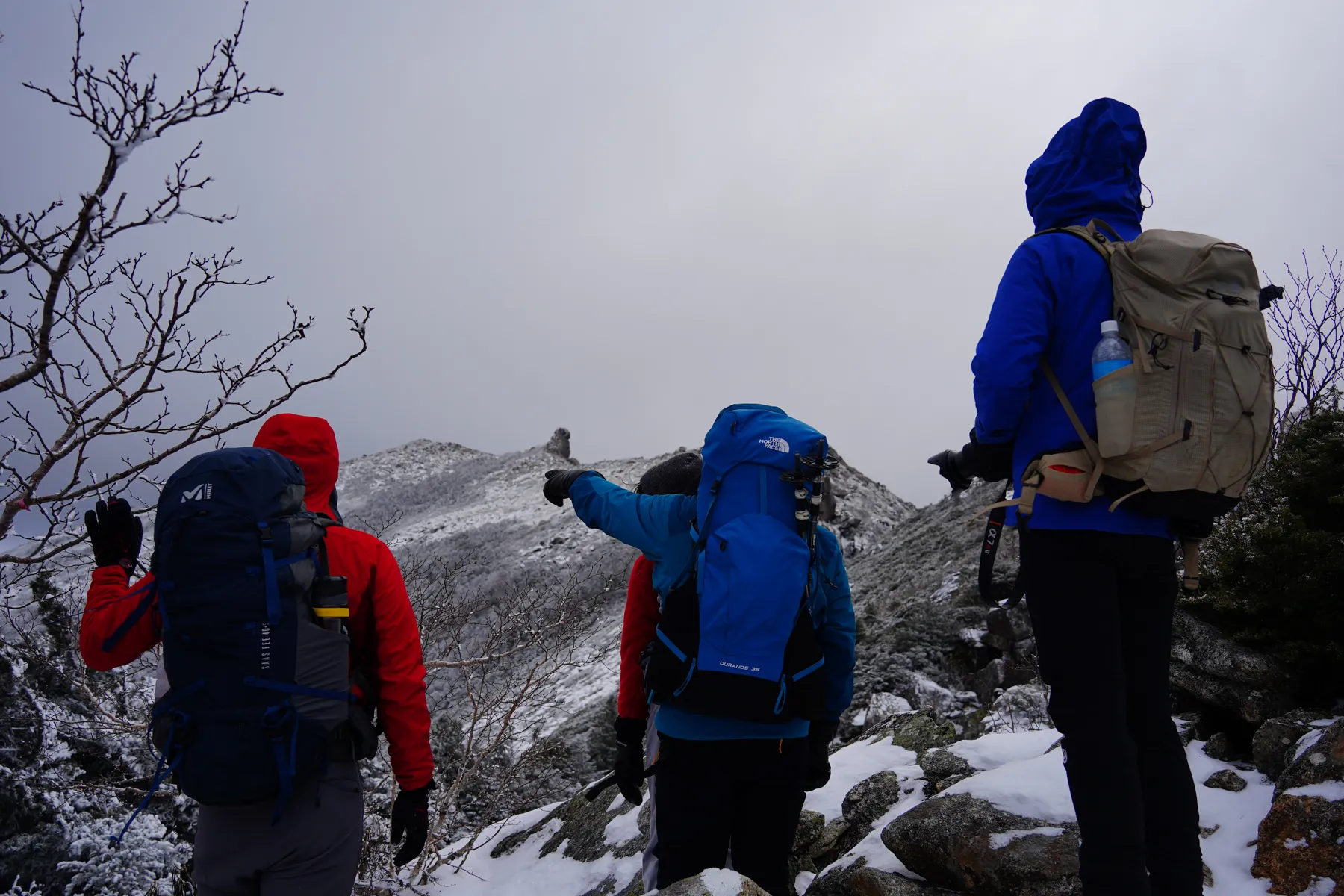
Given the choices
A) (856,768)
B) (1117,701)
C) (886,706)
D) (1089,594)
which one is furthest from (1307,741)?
(886,706)

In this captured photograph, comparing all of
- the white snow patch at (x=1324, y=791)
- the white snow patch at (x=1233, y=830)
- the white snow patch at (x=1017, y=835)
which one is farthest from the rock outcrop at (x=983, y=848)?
the white snow patch at (x=1324, y=791)

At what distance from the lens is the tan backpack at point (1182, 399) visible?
207 centimetres

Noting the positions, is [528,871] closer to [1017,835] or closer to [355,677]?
[1017,835]

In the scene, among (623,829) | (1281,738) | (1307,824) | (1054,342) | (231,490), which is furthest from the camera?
(623,829)

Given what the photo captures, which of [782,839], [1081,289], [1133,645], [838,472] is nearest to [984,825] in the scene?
[782,839]

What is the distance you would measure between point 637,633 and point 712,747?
2.65ft

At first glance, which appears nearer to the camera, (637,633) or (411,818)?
(411,818)

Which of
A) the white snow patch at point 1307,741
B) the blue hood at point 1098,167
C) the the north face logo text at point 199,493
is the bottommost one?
the white snow patch at point 1307,741

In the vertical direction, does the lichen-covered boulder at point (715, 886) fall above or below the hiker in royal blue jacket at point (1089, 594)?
below

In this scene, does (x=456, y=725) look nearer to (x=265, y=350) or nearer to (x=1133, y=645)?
(x=265, y=350)

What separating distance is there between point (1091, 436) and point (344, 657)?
2200mm

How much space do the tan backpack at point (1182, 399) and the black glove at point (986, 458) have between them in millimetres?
208

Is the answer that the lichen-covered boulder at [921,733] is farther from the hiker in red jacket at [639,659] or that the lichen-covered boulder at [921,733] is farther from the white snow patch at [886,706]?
the hiker in red jacket at [639,659]

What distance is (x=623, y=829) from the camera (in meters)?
5.48
